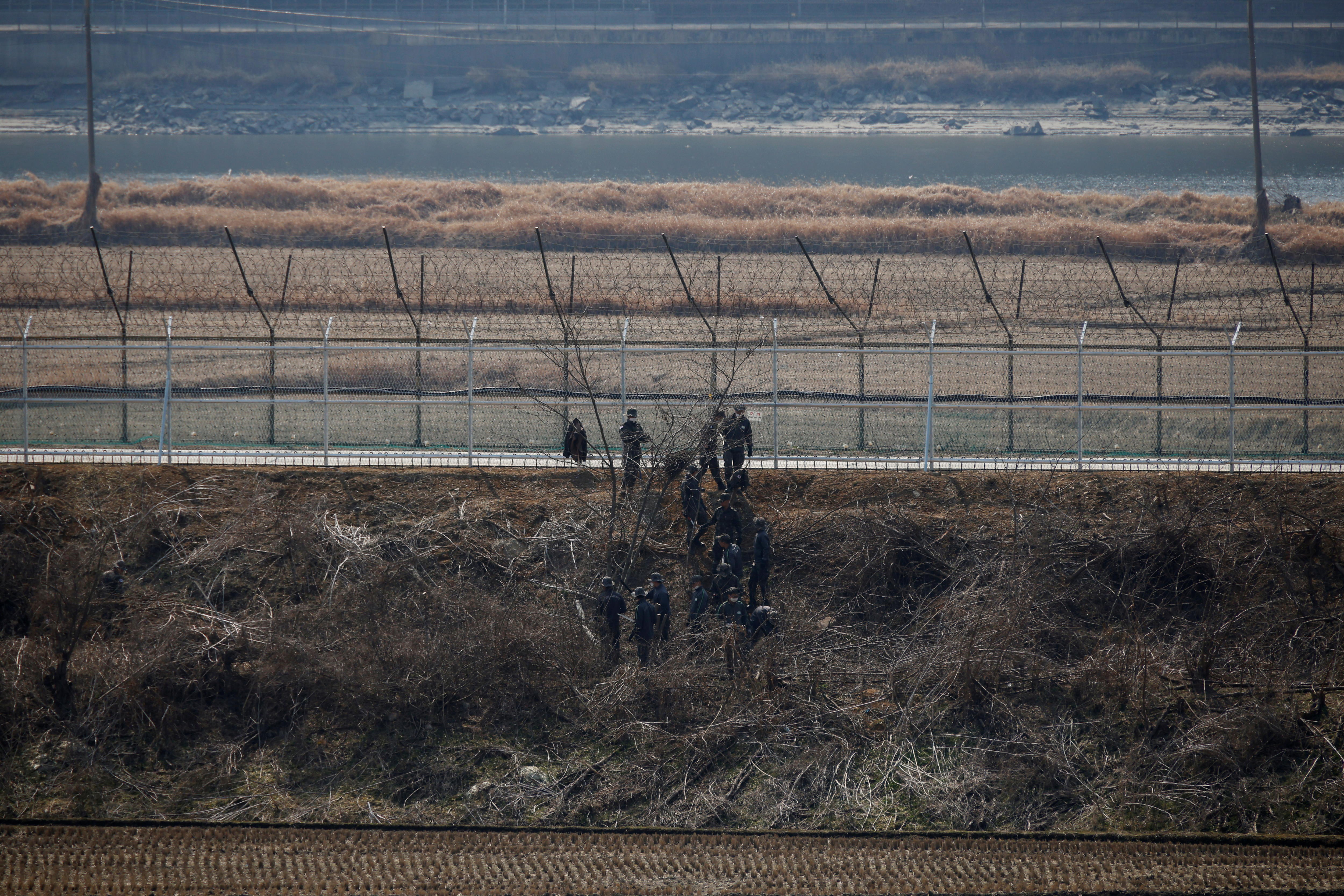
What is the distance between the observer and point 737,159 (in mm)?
57812

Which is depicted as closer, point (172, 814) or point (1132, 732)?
point (172, 814)

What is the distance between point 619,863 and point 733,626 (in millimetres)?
2993

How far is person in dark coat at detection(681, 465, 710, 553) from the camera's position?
13.8m

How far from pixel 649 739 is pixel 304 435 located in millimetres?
8414

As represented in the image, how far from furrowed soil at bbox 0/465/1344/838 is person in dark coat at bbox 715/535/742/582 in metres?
0.68

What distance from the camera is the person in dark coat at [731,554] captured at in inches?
509

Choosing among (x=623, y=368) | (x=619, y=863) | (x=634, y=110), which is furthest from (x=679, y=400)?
(x=634, y=110)

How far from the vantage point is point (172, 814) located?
33.9 ft

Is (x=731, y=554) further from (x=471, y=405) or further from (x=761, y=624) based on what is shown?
(x=471, y=405)

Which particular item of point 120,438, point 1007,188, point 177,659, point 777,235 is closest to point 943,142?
point 1007,188

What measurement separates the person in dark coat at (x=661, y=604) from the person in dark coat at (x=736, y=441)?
2.44m

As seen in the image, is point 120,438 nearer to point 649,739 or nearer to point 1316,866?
point 649,739

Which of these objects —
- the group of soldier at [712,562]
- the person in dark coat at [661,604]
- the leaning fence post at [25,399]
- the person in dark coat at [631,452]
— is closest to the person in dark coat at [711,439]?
the group of soldier at [712,562]

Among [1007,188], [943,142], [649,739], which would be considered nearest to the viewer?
[649,739]
